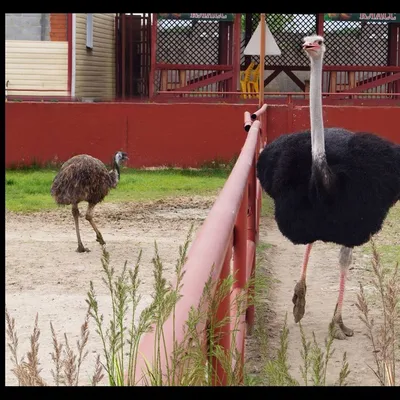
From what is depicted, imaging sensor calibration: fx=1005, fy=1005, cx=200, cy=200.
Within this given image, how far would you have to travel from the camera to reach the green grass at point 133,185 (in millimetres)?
12117

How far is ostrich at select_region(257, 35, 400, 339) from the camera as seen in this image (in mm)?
5449

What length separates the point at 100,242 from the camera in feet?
30.5

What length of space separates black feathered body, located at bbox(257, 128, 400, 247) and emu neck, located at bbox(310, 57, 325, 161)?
0.38 feet

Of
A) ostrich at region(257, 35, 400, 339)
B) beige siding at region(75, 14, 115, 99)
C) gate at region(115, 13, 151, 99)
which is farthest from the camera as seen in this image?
gate at region(115, 13, 151, 99)

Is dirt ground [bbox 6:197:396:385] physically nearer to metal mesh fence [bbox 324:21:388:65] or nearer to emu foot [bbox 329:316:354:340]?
emu foot [bbox 329:316:354:340]

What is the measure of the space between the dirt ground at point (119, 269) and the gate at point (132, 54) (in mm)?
11425

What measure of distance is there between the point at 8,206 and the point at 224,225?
9.58 meters

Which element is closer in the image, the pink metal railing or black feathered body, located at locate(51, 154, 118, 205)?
the pink metal railing

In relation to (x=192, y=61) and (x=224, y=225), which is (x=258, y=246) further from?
(x=192, y=61)

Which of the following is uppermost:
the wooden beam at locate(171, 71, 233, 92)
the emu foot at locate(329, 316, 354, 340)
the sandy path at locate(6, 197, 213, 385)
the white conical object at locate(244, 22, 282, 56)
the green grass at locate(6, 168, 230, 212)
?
the white conical object at locate(244, 22, 282, 56)

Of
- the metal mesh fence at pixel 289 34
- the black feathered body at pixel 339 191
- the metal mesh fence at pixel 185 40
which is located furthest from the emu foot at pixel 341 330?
the metal mesh fence at pixel 289 34

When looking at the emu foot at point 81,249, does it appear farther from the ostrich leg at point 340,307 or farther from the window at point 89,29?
the window at point 89,29

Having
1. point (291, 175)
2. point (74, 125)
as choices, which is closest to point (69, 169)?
point (291, 175)

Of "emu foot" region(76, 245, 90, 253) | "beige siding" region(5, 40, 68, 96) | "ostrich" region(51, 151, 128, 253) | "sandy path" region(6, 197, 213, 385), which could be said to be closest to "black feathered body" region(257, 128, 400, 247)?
"sandy path" region(6, 197, 213, 385)
